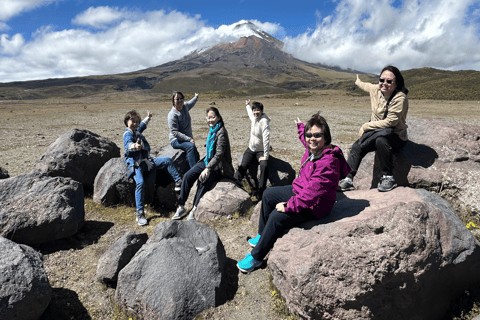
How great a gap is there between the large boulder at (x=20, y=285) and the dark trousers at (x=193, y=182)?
3.95 metres

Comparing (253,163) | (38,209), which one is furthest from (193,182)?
(38,209)

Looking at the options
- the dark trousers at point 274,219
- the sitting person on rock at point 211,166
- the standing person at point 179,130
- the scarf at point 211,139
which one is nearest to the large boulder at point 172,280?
the dark trousers at point 274,219

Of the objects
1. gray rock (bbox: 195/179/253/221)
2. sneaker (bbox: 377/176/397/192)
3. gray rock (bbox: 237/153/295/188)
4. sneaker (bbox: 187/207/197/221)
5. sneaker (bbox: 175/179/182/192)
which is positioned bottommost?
sneaker (bbox: 187/207/197/221)

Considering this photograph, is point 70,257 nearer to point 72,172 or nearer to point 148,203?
point 148,203

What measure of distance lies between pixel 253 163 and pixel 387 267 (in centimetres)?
582

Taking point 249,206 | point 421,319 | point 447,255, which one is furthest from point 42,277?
point 447,255

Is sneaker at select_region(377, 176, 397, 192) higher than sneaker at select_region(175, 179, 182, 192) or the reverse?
higher

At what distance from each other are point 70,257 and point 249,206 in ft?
15.1

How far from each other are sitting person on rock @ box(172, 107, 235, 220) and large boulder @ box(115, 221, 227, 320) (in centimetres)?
278

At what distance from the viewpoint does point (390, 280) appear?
388 cm

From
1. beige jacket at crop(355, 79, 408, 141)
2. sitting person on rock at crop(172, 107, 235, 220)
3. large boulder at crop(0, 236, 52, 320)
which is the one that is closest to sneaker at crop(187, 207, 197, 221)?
sitting person on rock at crop(172, 107, 235, 220)

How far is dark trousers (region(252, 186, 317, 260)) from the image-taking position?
5.01 metres

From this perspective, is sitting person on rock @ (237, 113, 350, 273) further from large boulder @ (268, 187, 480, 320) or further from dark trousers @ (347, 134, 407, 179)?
dark trousers @ (347, 134, 407, 179)

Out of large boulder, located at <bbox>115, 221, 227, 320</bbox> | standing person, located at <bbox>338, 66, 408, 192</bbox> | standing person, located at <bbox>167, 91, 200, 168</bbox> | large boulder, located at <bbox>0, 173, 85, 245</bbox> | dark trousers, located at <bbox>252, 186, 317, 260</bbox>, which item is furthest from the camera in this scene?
standing person, located at <bbox>167, 91, 200, 168</bbox>
